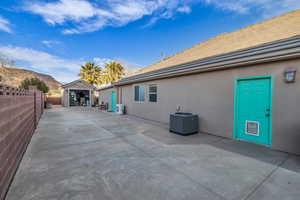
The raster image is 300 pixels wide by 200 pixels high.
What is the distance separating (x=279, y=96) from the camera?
3701 millimetres

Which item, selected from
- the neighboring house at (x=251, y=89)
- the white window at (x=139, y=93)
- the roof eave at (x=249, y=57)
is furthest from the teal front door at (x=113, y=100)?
the roof eave at (x=249, y=57)

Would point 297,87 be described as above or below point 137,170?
above

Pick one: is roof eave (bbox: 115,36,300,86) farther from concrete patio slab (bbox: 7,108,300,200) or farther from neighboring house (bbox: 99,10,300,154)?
concrete patio slab (bbox: 7,108,300,200)

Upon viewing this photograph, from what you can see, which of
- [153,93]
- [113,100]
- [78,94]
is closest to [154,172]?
[153,93]

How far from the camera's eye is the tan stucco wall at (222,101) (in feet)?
11.6

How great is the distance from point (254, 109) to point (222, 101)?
0.97 meters

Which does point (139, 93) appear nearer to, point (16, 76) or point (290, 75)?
point (290, 75)

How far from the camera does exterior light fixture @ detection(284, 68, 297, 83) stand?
3.45 metres

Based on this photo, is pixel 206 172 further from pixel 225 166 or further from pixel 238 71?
pixel 238 71

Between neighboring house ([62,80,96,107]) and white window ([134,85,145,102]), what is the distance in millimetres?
11819

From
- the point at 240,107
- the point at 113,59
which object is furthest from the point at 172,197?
the point at 113,59

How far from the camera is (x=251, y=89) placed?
4.26 metres

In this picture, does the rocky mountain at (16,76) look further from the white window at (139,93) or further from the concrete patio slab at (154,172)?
the white window at (139,93)

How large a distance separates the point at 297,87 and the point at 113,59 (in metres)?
25.7
